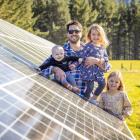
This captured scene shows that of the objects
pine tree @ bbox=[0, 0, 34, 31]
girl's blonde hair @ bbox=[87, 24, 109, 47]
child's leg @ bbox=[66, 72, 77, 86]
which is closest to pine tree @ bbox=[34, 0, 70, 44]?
pine tree @ bbox=[0, 0, 34, 31]

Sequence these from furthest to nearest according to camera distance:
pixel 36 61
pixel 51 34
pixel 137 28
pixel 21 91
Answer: pixel 137 28 → pixel 51 34 → pixel 36 61 → pixel 21 91

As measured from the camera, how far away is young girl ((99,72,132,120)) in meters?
7.79

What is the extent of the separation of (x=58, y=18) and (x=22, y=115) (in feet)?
262

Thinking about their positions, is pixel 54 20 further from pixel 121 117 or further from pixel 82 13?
pixel 121 117

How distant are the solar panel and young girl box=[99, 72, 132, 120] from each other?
0.35 metres

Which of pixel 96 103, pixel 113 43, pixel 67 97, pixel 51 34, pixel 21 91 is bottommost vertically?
pixel 113 43

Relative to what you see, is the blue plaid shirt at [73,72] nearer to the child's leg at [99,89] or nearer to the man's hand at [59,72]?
the man's hand at [59,72]

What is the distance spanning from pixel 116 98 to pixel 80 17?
7589cm

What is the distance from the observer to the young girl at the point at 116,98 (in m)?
7.79

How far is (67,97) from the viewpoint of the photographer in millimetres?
7141

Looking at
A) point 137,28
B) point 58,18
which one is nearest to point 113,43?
point 137,28

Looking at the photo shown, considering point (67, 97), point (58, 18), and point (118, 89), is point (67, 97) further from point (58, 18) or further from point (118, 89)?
point (58, 18)

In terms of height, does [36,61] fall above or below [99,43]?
below

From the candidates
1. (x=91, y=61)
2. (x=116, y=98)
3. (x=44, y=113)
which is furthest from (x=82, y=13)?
(x=44, y=113)
